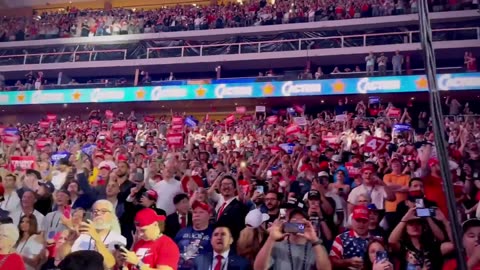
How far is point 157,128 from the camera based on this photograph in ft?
52.7

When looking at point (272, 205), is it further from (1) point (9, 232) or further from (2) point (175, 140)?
(2) point (175, 140)

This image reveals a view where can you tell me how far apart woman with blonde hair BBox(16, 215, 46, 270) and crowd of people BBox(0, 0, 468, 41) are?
2011cm

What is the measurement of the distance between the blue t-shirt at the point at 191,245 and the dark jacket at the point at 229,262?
0.12 meters

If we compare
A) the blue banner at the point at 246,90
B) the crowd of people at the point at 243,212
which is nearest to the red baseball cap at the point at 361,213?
the crowd of people at the point at 243,212

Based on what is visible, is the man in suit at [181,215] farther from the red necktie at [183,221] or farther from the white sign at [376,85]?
the white sign at [376,85]

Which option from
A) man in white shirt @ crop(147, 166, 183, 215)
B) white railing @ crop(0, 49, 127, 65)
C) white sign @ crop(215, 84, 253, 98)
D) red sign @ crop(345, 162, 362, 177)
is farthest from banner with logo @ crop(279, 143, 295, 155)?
white railing @ crop(0, 49, 127, 65)

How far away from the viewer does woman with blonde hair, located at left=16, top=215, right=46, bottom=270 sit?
16.6 feet

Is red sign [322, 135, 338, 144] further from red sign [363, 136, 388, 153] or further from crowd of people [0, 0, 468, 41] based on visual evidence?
crowd of people [0, 0, 468, 41]

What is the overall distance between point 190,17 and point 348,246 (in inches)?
960

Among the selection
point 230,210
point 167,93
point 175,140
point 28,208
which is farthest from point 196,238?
point 167,93

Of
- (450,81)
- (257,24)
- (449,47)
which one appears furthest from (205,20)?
(450,81)

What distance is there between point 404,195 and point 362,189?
45 cm

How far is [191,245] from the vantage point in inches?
188

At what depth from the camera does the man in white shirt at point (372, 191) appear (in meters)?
5.72
